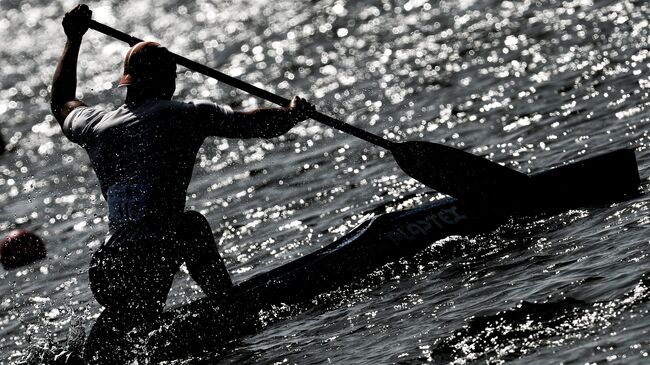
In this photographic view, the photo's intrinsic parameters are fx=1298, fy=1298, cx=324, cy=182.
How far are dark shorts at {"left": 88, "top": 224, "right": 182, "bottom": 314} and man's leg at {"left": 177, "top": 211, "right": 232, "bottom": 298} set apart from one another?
221 mm

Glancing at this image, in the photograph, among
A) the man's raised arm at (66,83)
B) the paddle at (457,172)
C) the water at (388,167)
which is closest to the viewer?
the water at (388,167)

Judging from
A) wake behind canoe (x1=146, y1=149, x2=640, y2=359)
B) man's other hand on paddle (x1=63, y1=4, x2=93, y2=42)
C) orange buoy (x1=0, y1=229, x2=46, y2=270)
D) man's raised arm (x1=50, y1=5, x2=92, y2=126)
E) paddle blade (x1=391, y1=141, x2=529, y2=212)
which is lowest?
wake behind canoe (x1=146, y1=149, x2=640, y2=359)

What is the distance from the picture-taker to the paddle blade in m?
12.2

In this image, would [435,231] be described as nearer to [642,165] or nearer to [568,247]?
[568,247]

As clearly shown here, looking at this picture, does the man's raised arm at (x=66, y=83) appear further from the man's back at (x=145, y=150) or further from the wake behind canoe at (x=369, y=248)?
the wake behind canoe at (x=369, y=248)

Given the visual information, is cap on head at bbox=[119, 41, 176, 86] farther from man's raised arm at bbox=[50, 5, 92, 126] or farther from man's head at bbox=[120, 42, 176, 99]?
man's raised arm at bbox=[50, 5, 92, 126]

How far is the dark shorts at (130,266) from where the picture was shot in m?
9.86

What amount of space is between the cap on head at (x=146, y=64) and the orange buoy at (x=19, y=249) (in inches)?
199

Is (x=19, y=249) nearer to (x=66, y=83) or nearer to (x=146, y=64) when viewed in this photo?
(x=66, y=83)

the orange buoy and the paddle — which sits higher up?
the orange buoy

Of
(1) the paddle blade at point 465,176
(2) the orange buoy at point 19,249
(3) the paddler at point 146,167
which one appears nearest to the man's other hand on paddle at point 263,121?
(3) the paddler at point 146,167

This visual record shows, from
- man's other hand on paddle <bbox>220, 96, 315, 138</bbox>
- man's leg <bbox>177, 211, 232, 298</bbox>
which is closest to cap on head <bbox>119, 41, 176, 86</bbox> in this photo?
man's other hand on paddle <bbox>220, 96, 315, 138</bbox>

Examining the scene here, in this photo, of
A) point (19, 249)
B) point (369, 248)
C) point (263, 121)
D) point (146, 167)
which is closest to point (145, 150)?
point (146, 167)

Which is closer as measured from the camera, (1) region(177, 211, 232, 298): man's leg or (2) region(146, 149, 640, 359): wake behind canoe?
(1) region(177, 211, 232, 298): man's leg
